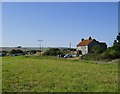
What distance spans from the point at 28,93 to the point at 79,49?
342 feet

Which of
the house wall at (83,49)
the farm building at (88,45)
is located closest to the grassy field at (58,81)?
the farm building at (88,45)

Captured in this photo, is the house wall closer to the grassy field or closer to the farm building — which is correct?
the farm building

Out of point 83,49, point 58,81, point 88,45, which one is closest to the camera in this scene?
point 58,81

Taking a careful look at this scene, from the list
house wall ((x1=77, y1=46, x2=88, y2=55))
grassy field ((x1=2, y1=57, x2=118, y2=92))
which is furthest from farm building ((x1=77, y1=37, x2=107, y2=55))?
grassy field ((x1=2, y1=57, x2=118, y2=92))

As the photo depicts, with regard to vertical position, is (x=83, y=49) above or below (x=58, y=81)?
above

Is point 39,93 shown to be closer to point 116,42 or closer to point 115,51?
point 115,51

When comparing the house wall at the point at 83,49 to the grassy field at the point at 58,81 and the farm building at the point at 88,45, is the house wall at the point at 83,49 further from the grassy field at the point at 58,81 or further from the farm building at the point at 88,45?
the grassy field at the point at 58,81

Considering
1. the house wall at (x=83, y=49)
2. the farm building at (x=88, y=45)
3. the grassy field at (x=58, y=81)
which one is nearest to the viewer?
the grassy field at (x=58, y=81)

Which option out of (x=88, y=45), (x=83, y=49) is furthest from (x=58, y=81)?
(x=83, y=49)

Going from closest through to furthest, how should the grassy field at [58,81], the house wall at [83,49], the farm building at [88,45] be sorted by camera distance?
the grassy field at [58,81] → the farm building at [88,45] → the house wall at [83,49]

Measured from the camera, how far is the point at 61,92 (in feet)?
35.7

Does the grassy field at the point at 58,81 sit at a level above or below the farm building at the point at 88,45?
below

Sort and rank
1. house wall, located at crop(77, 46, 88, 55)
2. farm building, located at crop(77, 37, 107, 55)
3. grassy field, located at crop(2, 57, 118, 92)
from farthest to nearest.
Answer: house wall, located at crop(77, 46, 88, 55)
farm building, located at crop(77, 37, 107, 55)
grassy field, located at crop(2, 57, 118, 92)

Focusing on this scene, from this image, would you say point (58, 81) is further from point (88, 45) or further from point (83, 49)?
point (83, 49)
